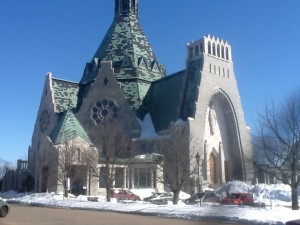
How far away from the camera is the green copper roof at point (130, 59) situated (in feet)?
190

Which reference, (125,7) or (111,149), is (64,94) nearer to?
(125,7)

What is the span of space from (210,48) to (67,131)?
21930mm

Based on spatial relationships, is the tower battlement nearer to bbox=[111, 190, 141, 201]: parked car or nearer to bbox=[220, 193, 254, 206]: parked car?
bbox=[111, 190, 141, 201]: parked car

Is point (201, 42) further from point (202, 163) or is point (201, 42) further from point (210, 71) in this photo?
point (202, 163)

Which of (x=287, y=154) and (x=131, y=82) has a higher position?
(x=131, y=82)

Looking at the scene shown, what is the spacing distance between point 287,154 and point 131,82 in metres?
33.7

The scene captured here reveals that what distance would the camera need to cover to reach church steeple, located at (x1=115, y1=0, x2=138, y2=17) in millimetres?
71631

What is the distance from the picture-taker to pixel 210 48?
53812 millimetres

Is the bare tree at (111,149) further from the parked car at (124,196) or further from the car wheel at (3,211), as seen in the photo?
the car wheel at (3,211)

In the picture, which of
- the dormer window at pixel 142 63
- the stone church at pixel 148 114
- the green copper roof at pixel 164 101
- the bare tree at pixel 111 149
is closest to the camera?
the bare tree at pixel 111 149

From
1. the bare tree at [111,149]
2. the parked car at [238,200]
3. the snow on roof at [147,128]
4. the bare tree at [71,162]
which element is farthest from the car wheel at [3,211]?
the snow on roof at [147,128]

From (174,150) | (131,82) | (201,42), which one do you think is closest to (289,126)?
(174,150)

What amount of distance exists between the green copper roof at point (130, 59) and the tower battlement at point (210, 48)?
8511 millimetres

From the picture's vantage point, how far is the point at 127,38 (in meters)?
64.3
